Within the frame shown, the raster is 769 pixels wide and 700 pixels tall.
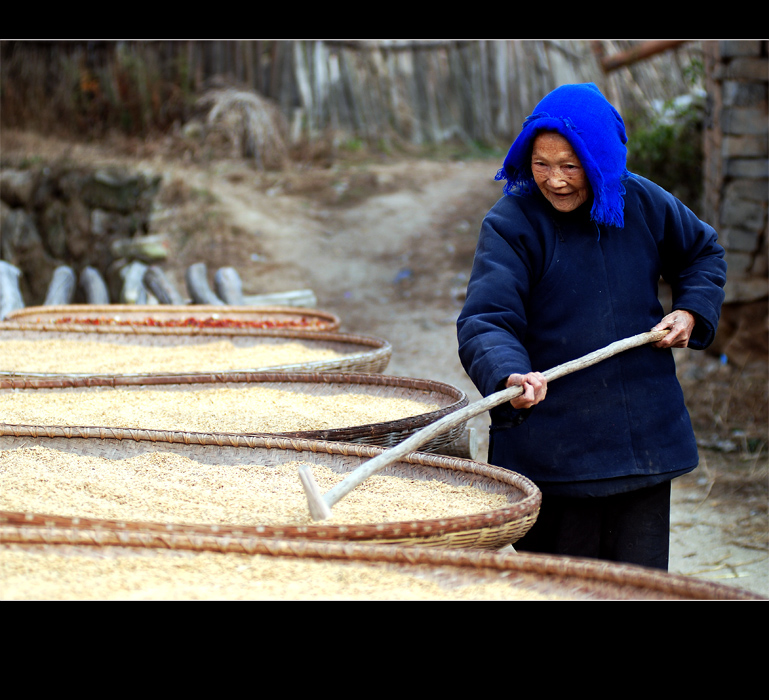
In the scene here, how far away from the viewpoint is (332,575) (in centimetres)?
121

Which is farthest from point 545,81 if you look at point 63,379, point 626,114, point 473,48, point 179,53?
point 63,379

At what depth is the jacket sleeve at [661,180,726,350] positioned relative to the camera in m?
1.80

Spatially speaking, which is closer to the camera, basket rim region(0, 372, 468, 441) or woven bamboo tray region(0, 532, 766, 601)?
woven bamboo tray region(0, 532, 766, 601)

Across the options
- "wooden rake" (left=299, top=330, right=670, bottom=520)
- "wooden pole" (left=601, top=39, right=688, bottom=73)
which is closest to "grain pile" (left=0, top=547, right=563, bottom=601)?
"wooden rake" (left=299, top=330, right=670, bottom=520)

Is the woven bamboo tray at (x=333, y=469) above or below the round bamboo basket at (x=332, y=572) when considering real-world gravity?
above

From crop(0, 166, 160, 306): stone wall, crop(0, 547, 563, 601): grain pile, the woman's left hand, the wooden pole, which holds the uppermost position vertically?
the wooden pole

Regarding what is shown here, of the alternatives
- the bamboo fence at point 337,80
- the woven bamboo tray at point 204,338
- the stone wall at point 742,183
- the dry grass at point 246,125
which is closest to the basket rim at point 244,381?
the woven bamboo tray at point 204,338

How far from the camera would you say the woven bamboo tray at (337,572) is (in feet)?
3.76

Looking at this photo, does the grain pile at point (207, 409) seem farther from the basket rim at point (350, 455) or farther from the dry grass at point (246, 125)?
the dry grass at point (246, 125)

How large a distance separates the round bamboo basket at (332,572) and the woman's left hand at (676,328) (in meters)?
0.68

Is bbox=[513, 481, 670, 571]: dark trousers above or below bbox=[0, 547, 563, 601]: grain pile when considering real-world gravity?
below

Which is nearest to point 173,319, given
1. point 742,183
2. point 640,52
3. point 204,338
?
point 204,338

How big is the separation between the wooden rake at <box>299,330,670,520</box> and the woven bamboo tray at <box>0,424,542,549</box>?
72mm

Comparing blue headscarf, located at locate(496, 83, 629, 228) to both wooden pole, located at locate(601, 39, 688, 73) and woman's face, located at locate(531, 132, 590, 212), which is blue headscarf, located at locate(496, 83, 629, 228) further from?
wooden pole, located at locate(601, 39, 688, 73)
